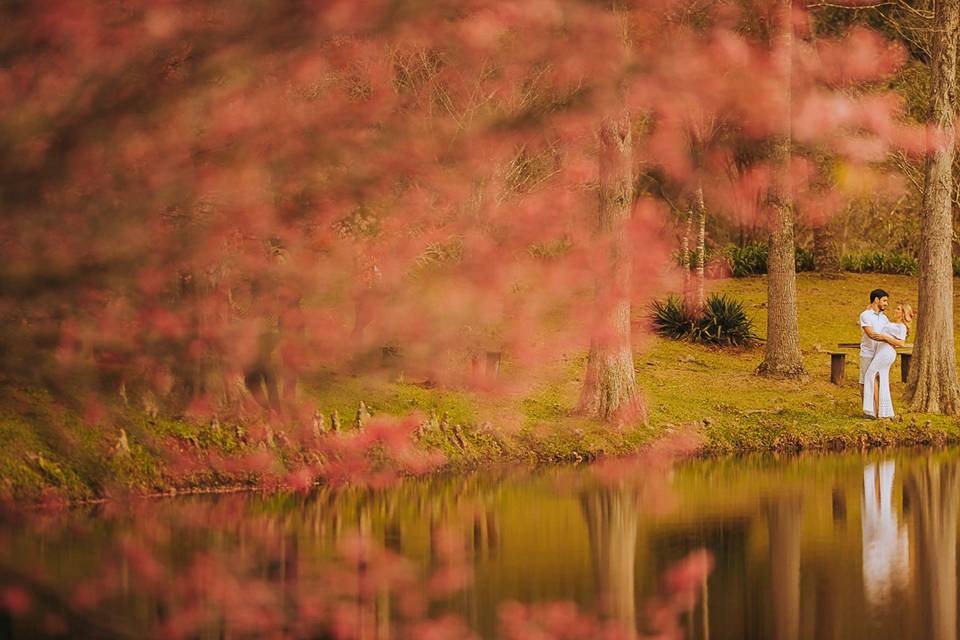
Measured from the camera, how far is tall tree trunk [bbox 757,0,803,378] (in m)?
27.9

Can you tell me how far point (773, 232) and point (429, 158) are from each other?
2193 centimetres

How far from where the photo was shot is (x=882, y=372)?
24.2m

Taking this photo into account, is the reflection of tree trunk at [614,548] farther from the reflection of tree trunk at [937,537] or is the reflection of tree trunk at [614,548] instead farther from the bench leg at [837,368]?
the bench leg at [837,368]

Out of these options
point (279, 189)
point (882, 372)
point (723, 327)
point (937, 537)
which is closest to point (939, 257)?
point (882, 372)

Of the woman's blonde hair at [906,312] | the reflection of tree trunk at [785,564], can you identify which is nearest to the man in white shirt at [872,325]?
the woman's blonde hair at [906,312]

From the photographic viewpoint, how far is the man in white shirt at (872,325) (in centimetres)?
2442

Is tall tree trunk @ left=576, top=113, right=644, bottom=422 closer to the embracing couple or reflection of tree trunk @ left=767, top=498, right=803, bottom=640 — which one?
the embracing couple

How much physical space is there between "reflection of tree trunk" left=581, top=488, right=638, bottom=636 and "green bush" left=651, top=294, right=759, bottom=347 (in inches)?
542

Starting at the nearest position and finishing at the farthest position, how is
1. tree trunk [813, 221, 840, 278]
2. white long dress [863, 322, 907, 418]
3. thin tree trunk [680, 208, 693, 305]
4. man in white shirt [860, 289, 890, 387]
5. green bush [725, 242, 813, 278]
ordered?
white long dress [863, 322, 907, 418] < man in white shirt [860, 289, 890, 387] < thin tree trunk [680, 208, 693, 305] < tree trunk [813, 221, 840, 278] < green bush [725, 242, 813, 278]

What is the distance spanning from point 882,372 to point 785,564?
1168cm

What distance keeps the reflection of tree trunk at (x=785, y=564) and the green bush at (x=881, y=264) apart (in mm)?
27355

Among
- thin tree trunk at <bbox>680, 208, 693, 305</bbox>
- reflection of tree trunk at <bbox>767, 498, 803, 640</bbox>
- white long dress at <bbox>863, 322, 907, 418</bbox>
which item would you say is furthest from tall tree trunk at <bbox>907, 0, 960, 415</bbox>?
reflection of tree trunk at <bbox>767, 498, 803, 640</bbox>

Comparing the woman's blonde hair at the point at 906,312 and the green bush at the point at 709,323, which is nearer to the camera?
the woman's blonde hair at the point at 906,312

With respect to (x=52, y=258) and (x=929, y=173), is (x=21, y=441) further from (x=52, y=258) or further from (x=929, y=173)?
(x=929, y=173)
